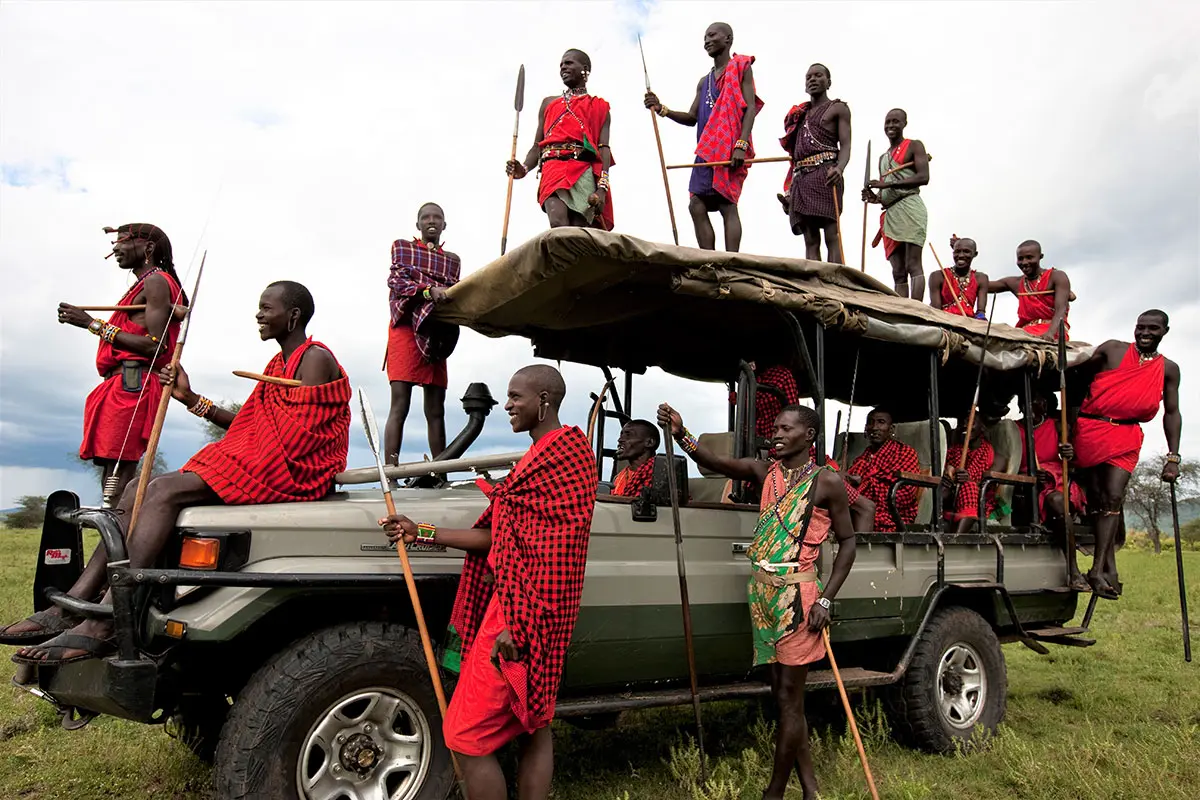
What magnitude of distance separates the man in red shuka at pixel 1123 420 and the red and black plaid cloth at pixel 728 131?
10.3 feet

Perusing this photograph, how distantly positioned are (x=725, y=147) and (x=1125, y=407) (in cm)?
350

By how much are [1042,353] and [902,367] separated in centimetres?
98

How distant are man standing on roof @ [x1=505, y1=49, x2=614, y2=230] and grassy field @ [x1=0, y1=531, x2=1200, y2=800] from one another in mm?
3326

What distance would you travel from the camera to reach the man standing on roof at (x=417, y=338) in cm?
557

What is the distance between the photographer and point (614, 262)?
4.24m

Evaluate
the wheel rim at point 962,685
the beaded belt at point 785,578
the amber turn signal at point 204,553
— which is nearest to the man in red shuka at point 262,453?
the amber turn signal at point 204,553

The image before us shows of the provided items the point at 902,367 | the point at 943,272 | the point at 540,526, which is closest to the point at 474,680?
the point at 540,526

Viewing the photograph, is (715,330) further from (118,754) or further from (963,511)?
(118,754)

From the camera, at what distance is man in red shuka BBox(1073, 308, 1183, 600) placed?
678 cm

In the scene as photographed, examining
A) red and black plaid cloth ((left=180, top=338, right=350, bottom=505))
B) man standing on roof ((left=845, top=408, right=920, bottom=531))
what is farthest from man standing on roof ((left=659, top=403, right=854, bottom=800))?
man standing on roof ((left=845, top=408, right=920, bottom=531))

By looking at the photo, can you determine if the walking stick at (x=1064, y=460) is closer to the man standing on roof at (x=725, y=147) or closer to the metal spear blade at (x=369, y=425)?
the man standing on roof at (x=725, y=147)

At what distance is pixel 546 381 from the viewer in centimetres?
343

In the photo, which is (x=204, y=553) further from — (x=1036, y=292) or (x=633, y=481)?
(x=1036, y=292)

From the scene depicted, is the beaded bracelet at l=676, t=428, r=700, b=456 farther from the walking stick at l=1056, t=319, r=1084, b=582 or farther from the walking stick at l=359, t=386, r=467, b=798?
the walking stick at l=1056, t=319, r=1084, b=582
